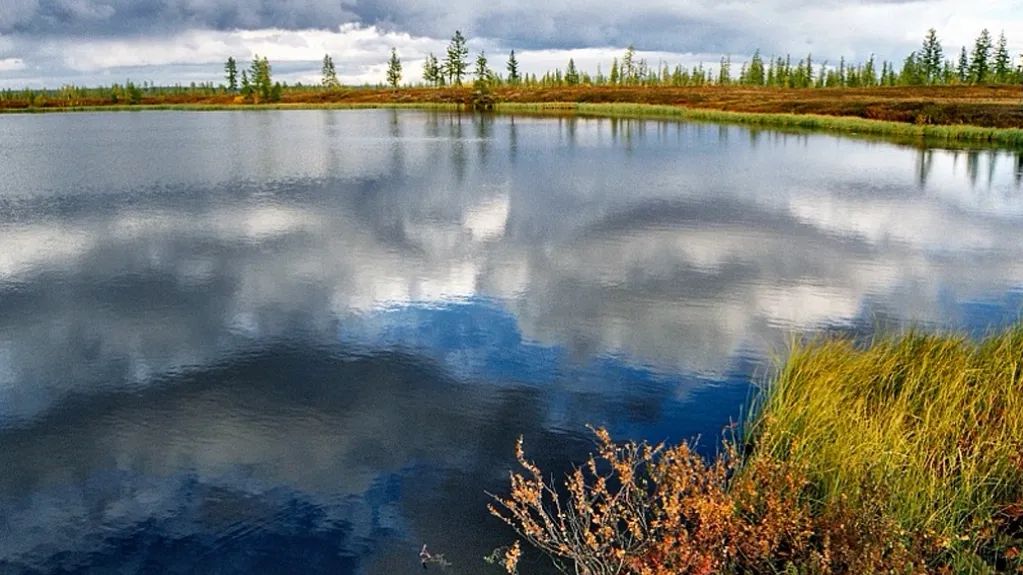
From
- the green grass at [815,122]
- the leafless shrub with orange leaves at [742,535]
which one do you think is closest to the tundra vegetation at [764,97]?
the green grass at [815,122]

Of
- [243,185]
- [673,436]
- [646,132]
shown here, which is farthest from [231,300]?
[646,132]

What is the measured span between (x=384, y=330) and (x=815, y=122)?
65.8 metres

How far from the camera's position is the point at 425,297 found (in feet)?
53.3

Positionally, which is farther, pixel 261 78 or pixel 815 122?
pixel 261 78

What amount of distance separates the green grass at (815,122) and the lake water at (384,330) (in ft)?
85.2

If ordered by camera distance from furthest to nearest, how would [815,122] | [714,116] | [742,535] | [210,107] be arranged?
[210,107], [714,116], [815,122], [742,535]

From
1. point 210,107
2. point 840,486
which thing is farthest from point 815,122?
point 210,107

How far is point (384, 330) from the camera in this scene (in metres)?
14.1

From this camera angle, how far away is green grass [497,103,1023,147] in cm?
5441

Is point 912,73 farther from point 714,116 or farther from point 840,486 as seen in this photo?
point 840,486

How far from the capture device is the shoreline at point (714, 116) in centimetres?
5519

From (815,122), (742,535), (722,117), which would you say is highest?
(722,117)

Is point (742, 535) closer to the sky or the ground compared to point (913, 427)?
closer to the sky

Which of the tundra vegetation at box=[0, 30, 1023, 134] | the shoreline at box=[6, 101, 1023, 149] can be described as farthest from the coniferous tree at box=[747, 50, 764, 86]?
the shoreline at box=[6, 101, 1023, 149]
